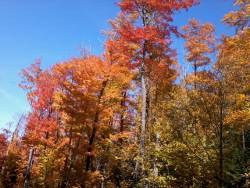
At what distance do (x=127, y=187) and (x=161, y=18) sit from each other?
11250 millimetres

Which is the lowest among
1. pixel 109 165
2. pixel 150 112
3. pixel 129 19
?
pixel 109 165

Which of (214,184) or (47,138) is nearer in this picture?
(214,184)

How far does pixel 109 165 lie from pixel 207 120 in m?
11.7

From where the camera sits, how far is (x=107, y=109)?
16672 millimetres

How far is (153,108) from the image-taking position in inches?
667

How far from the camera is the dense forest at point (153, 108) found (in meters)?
10.1

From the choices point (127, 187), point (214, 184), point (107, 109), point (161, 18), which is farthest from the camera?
point (127, 187)

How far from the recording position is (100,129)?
16938 millimetres

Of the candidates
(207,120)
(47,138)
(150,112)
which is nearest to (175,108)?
(207,120)

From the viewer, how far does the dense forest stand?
10.1 metres

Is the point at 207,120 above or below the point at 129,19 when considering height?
below

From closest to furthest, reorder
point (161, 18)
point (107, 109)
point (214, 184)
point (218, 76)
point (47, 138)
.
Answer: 1. point (218, 76)
2. point (214, 184)
3. point (161, 18)
4. point (107, 109)
5. point (47, 138)

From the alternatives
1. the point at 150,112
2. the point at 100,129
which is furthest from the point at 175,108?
the point at 100,129

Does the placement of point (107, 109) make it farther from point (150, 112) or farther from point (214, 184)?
point (214, 184)
